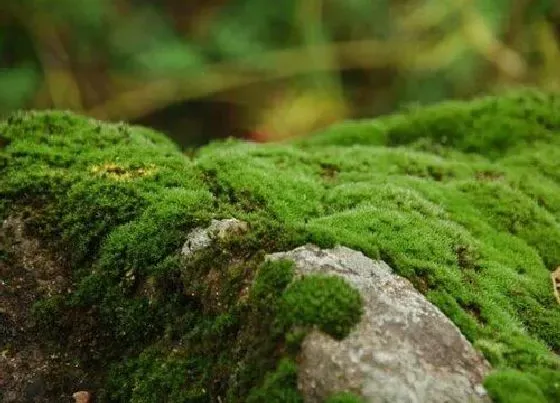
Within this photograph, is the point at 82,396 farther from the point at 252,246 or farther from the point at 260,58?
the point at 260,58

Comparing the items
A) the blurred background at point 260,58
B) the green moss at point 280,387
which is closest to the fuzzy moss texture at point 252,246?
the green moss at point 280,387

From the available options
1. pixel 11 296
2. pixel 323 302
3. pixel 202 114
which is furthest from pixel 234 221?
pixel 202 114

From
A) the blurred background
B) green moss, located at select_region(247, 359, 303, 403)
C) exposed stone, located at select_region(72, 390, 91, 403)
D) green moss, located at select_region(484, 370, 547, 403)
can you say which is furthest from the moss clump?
the blurred background

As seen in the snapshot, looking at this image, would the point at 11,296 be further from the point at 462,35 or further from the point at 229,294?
the point at 462,35

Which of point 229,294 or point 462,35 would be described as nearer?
point 229,294

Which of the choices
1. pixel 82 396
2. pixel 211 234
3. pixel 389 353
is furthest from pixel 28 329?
pixel 389 353

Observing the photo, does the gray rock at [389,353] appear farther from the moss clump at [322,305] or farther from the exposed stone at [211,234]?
the exposed stone at [211,234]
